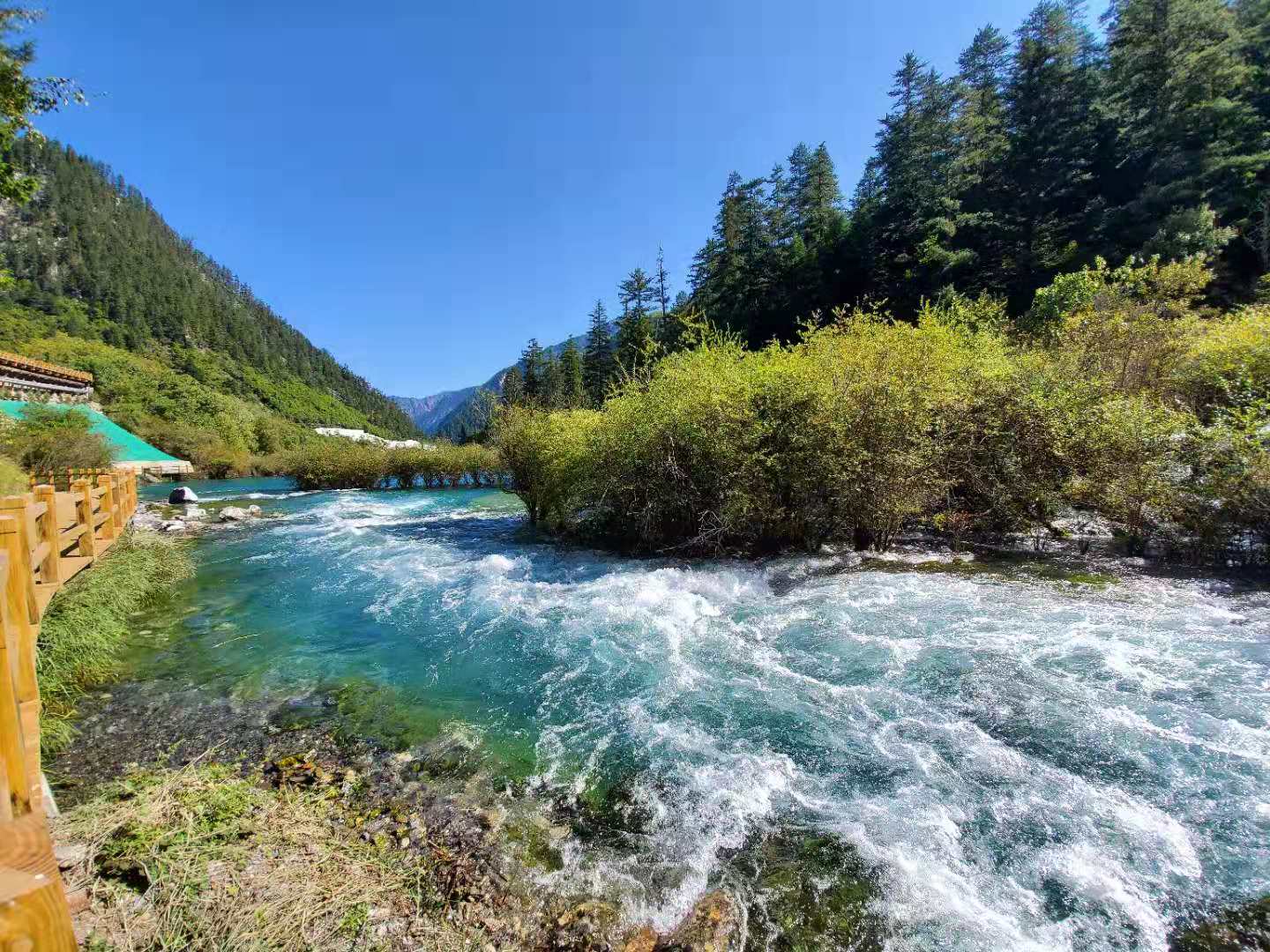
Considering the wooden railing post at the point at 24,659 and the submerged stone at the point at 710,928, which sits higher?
the wooden railing post at the point at 24,659

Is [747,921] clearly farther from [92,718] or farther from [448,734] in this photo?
[92,718]

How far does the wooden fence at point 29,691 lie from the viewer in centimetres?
85

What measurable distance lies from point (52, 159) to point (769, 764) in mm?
208225

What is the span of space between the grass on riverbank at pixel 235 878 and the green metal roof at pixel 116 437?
24.3 meters

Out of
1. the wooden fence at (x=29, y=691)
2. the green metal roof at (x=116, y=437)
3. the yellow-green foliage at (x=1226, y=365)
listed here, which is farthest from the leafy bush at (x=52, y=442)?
the yellow-green foliage at (x=1226, y=365)

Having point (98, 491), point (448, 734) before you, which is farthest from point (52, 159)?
point (448, 734)

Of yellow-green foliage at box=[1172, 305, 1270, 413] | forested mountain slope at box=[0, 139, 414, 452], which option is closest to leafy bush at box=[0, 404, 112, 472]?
yellow-green foliage at box=[1172, 305, 1270, 413]

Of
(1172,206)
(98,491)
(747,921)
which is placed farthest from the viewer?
(1172,206)

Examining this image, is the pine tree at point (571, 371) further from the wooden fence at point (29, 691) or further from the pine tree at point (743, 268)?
the wooden fence at point (29, 691)

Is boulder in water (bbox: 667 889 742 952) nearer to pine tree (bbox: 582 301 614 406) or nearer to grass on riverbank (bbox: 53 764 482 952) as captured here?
grass on riverbank (bbox: 53 764 482 952)

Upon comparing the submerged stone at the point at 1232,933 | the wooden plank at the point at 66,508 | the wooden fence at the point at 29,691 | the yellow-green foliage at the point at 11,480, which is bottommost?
the submerged stone at the point at 1232,933

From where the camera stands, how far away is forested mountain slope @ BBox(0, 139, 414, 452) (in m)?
73.6

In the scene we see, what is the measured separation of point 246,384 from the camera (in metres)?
108

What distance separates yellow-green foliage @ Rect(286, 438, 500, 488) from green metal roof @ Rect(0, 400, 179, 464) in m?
12.4
